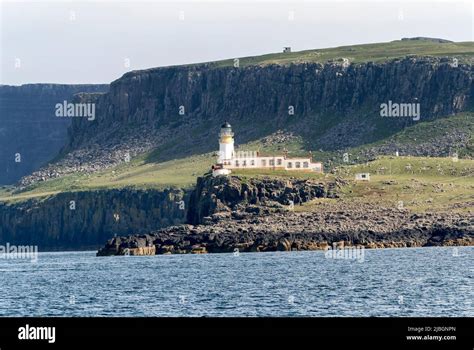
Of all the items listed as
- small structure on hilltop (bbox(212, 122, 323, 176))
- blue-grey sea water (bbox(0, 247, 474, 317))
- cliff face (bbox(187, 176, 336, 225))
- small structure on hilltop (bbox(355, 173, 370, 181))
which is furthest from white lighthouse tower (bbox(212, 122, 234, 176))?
blue-grey sea water (bbox(0, 247, 474, 317))

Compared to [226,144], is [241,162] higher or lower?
lower

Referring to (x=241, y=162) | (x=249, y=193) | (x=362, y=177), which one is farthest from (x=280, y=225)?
(x=362, y=177)

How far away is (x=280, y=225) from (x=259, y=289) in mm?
92789

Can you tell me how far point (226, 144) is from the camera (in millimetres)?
188750

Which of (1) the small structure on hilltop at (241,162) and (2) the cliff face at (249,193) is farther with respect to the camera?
(1) the small structure on hilltop at (241,162)

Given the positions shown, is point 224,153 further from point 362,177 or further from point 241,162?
point 362,177

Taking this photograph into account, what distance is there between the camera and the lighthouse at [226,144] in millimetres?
184750

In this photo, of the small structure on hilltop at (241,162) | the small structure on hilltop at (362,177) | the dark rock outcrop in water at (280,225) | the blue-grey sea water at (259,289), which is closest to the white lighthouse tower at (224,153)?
the small structure on hilltop at (241,162)

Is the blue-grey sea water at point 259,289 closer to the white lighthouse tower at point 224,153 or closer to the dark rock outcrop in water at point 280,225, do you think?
the dark rock outcrop in water at point 280,225

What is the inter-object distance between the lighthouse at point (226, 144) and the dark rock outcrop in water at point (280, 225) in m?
5.83

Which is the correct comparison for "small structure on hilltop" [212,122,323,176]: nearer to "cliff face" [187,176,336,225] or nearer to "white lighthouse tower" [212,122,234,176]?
"white lighthouse tower" [212,122,234,176]
